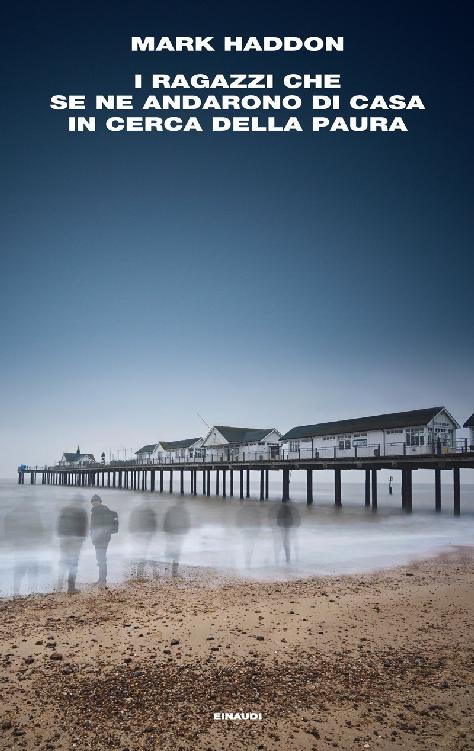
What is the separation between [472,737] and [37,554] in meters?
16.4

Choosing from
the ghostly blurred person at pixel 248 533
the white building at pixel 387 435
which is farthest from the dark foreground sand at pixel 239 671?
the white building at pixel 387 435

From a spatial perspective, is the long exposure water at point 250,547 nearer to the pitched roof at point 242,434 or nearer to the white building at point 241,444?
the white building at point 241,444

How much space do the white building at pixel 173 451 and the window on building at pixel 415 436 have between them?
31254 millimetres

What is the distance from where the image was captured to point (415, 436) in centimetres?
3428

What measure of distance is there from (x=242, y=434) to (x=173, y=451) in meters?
17.0

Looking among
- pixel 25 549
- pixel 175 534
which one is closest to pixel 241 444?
pixel 175 534

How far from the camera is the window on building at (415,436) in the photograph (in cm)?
3403

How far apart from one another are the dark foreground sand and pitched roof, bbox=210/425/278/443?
138 ft

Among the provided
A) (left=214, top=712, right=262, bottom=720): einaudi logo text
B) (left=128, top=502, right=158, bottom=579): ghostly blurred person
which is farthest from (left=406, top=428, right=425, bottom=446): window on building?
(left=214, top=712, right=262, bottom=720): einaudi logo text

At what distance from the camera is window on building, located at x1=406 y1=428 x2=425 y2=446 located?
34.0 metres

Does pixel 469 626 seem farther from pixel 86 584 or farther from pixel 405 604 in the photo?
pixel 86 584

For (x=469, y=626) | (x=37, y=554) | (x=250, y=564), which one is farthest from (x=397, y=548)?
(x=37, y=554)

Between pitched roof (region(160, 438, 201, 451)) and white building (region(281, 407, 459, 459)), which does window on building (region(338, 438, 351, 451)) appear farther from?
pitched roof (region(160, 438, 201, 451))

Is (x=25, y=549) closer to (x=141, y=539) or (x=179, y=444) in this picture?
(x=141, y=539)
